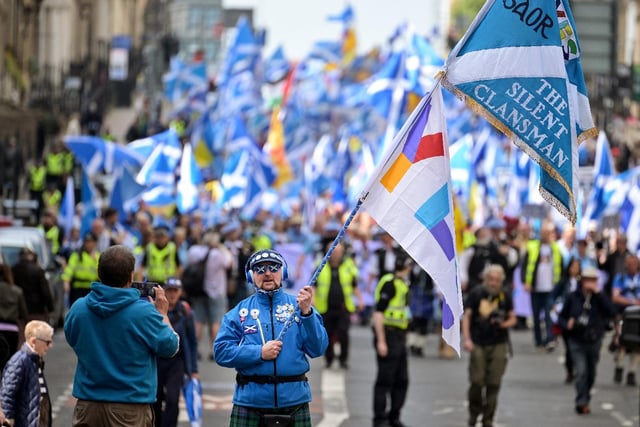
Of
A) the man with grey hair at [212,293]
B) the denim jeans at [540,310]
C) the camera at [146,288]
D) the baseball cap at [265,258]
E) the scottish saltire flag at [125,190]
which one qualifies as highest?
the scottish saltire flag at [125,190]

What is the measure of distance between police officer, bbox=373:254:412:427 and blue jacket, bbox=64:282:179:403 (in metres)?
7.21

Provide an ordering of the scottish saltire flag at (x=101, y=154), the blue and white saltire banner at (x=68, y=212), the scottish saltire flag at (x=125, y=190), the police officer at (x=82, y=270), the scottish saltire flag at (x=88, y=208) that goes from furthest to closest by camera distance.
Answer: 1. the scottish saltire flag at (x=101, y=154)
2. the scottish saltire flag at (x=125, y=190)
3. the scottish saltire flag at (x=88, y=208)
4. the blue and white saltire banner at (x=68, y=212)
5. the police officer at (x=82, y=270)

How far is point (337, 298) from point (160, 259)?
8.20 ft

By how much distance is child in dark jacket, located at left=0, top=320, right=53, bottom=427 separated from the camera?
11539mm

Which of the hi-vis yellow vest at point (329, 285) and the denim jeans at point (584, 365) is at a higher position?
the hi-vis yellow vest at point (329, 285)

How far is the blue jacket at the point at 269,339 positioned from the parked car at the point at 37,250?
1344 centimetres

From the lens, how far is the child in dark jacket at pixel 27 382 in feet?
37.9

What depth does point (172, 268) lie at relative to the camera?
23625 mm

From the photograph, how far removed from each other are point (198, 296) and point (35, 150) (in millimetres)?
27749

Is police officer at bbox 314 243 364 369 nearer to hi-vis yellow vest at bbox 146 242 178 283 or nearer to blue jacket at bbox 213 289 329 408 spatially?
hi-vis yellow vest at bbox 146 242 178 283

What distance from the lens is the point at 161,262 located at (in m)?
23.7

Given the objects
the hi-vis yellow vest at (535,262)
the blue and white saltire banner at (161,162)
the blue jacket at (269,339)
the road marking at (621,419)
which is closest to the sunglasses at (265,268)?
the blue jacket at (269,339)

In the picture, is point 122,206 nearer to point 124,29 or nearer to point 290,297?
point 290,297

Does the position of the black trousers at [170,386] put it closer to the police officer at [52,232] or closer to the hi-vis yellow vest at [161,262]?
the hi-vis yellow vest at [161,262]
